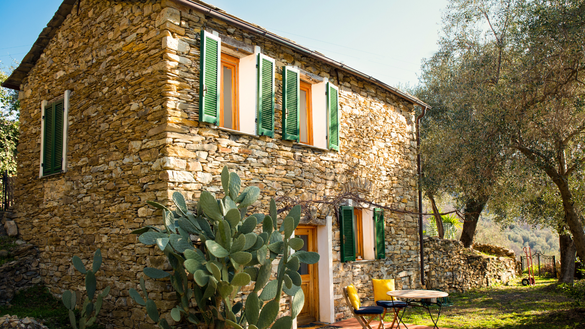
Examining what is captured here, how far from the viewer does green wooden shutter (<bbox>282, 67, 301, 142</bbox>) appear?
22.7 ft

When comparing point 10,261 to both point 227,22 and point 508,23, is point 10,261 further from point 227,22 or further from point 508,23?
point 508,23

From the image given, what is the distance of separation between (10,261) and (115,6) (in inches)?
175

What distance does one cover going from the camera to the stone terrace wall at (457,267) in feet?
34.2

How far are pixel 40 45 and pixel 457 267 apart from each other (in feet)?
35.1

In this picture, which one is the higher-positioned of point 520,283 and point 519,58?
point 519,58

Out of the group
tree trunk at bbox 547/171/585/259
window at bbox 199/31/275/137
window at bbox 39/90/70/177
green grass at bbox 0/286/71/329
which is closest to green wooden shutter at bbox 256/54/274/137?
window at bbox 199/31/275/137

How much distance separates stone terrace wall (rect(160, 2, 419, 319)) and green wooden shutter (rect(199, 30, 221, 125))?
102 mm

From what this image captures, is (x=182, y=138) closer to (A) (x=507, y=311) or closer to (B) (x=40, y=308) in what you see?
(B) (x=40, y=308)

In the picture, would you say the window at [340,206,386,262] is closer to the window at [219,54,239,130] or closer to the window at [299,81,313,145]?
the window at [299,81,313,145]

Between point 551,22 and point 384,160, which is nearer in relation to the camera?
point 551,22

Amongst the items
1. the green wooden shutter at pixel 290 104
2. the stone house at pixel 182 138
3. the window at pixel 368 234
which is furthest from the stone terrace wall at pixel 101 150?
the window at pixel 368 234

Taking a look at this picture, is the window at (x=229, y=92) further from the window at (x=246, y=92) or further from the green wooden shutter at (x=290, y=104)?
the green wooden shutter at (x=290, y=104)

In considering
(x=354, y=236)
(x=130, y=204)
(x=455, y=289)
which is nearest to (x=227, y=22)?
(x=130, y=204)

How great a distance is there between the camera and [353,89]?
8.57 m
